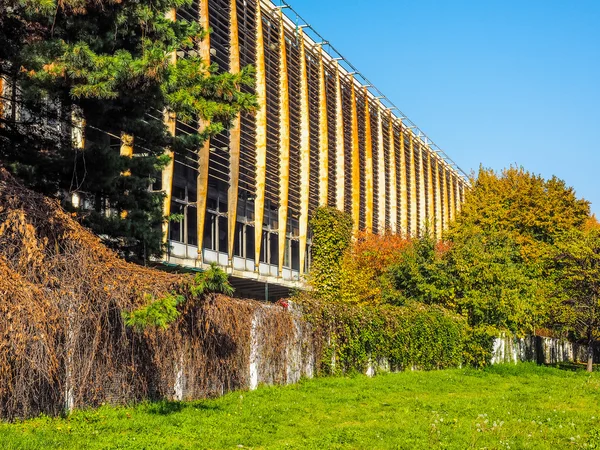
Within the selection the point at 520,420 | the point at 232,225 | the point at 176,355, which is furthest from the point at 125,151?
the point at 520,420

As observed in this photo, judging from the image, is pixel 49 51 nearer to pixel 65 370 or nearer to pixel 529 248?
pixel 65 370

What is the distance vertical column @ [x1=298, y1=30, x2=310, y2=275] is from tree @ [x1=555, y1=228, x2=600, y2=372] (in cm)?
1315

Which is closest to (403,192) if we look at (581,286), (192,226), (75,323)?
(581,286)

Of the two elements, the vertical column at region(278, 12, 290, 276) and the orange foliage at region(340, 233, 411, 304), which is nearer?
the orange foliage at region(340, 233, 411, 304)

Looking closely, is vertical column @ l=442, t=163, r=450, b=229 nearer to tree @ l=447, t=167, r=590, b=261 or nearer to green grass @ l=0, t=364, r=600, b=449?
tree @ l=447, t=167, r=590, b=261

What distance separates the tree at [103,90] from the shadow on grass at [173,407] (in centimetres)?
369

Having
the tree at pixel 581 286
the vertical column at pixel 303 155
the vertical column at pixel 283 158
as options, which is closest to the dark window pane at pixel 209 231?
the vertical column at pixel 283 158

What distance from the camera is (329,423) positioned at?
41.9ft

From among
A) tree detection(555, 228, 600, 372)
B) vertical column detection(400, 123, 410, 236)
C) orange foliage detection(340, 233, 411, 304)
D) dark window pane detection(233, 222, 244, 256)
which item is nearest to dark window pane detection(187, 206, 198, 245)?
dark window pane detection(233, 222, 244, 256)

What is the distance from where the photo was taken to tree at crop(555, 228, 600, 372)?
32000 mm

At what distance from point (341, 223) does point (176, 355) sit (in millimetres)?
27568

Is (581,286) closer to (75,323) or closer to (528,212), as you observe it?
(528,212)

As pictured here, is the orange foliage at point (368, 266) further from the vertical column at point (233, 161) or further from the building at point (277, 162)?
the vertical column at point (233, 161)

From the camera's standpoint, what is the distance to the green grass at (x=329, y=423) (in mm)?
10258
